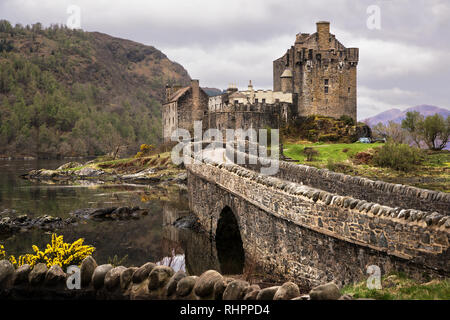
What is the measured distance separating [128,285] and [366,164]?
42881mm

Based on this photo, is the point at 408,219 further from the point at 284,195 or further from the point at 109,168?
the point at 109,168

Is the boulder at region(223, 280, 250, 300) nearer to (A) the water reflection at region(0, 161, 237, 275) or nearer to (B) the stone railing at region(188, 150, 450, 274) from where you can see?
(B) the stone railing at region(188, 150, 450, 274)

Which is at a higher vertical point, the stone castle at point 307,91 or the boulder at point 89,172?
the stone castle at point 307,91

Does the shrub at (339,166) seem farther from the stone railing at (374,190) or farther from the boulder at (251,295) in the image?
the boulder at (251,295)

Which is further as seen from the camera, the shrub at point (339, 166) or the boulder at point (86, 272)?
the shrub at point (339, 166)

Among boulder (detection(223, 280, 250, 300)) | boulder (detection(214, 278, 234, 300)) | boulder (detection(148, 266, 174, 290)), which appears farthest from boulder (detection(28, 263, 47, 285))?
boulder (detection(223, 280, 250, 300))

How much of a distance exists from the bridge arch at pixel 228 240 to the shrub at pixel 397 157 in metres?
28.4

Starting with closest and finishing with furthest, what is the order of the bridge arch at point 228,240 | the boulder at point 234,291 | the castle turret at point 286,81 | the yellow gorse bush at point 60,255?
1. the boulder at point 234,291
2. the yellow gorse bush at point 60,255
3. the bridge arch at point 228,240
4. the castle turret at point 286,81

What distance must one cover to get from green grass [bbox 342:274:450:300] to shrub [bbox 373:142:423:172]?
128 feet

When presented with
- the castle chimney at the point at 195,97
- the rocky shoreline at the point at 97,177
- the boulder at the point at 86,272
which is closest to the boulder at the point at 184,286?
the boulder at the point at 86,272

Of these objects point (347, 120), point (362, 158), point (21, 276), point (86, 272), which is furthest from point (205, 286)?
point (347, 120)

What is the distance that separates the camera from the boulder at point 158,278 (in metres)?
7.21

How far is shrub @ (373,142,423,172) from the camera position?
148 feet
